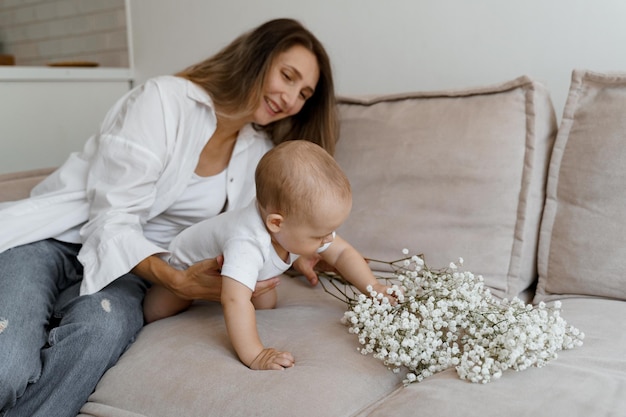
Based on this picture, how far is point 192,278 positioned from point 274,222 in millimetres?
271

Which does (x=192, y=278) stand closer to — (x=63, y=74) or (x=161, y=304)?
(x=161, y=304)

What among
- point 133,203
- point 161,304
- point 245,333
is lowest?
point 161,304

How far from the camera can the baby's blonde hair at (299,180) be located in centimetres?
144

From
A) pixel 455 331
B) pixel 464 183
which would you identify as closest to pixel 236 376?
pixel 455 331

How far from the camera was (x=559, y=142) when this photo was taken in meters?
1.80

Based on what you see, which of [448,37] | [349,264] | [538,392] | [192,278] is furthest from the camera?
[448,37]

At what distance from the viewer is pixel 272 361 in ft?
4.56

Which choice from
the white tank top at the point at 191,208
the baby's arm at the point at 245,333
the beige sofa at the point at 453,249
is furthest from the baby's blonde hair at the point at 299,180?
the white tank top at the point at 191,208

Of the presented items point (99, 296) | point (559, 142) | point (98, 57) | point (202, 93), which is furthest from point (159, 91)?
point (98, 57)

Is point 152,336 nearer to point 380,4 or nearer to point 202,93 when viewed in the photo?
point 202,93

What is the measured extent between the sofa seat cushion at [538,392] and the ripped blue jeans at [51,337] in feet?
2.06

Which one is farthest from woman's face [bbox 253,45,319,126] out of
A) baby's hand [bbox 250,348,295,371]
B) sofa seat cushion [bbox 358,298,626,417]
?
sofa seat cushion [bbox 358,298,626,417]

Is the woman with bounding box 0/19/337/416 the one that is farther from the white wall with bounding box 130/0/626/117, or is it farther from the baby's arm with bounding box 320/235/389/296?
the white wall with bounding box 130/0/626/117

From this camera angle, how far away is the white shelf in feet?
9.57
